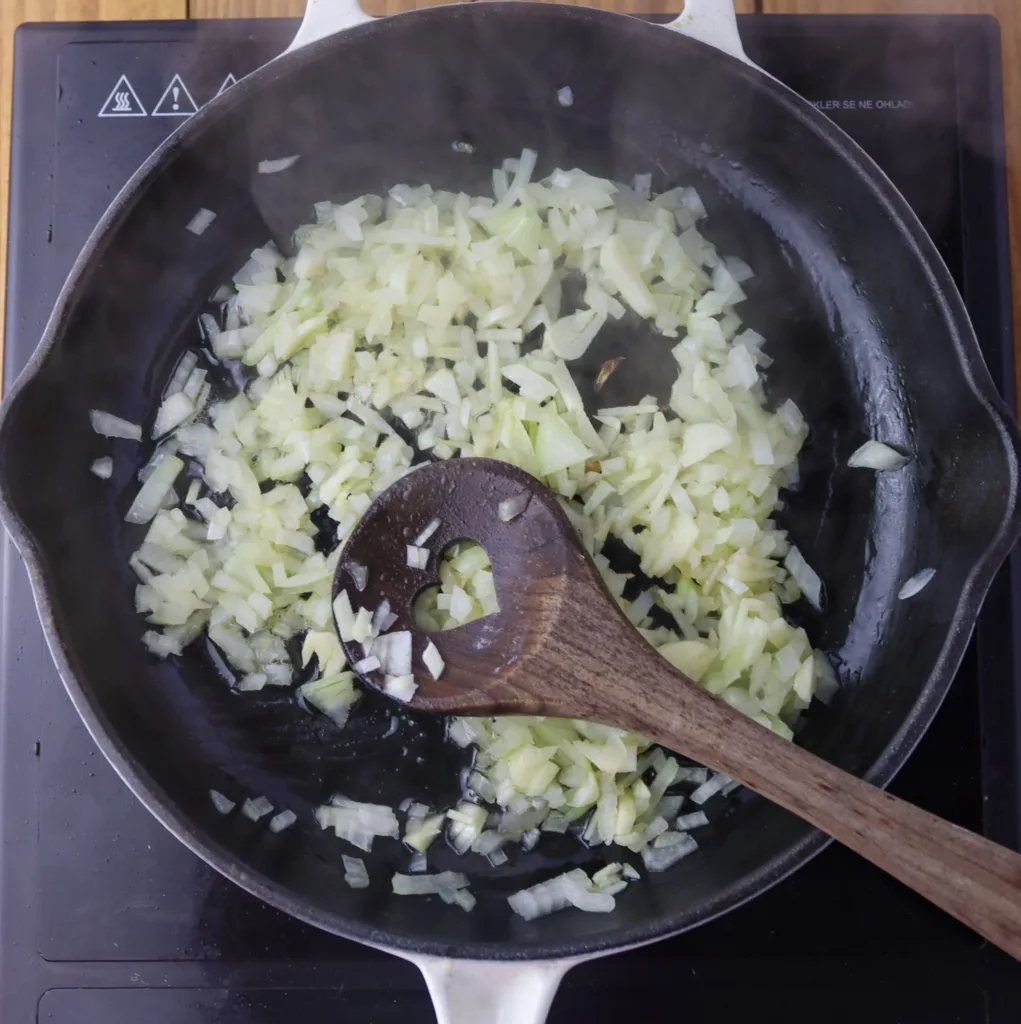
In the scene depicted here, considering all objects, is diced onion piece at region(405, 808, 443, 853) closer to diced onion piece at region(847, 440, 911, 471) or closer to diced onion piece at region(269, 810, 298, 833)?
diced onion piece at region(269, 810, 298, 833)

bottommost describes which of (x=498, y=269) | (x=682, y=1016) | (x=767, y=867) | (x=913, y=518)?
(x=682, y=1016)

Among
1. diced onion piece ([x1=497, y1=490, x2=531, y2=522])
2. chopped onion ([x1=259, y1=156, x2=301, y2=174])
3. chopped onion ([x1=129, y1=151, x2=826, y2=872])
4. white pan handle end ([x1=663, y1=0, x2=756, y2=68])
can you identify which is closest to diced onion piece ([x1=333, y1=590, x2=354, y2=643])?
chopped onion ([x1=129, y1=151, x2=826, y2=872])

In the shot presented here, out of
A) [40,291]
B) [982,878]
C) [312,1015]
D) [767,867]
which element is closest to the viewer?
[982,878]

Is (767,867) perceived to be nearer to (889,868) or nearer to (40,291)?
(889,868)

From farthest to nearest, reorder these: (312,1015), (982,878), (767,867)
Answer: (312,1015) < (767,867) < (982,878)

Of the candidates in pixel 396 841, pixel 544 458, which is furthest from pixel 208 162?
pixel 396 841

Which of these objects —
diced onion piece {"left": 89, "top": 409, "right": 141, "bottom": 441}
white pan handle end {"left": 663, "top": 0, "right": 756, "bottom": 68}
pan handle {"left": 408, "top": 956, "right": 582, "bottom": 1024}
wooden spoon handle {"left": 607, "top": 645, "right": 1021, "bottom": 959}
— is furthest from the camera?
diced onion piece {"left": 89, "top": 409, "right": 141, "bottom": 441}
